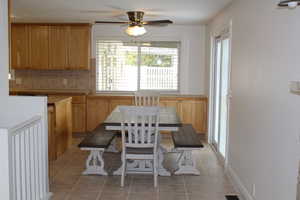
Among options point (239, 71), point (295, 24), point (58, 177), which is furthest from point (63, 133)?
point (295, 24)

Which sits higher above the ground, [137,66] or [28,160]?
[137,66]

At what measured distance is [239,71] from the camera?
4.09 metres

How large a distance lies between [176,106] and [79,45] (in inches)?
92.9

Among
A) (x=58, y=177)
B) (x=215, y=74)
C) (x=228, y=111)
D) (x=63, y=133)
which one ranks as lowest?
(x=58, y=177)

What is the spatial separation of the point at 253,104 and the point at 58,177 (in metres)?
2.69

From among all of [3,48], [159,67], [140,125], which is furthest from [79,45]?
[3,48]

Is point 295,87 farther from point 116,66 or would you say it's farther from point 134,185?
point 116,66

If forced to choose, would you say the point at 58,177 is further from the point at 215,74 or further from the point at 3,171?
the point at 215,74

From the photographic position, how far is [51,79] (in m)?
7.33

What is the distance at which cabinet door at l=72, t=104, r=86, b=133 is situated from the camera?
686cm

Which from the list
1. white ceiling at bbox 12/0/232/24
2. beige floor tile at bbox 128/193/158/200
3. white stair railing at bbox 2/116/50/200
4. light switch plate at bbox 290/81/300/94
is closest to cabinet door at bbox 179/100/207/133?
white ceiling at bbox 12/0/232/24

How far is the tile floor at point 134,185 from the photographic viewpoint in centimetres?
387

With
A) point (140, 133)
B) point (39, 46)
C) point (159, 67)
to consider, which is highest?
point (39, 46)

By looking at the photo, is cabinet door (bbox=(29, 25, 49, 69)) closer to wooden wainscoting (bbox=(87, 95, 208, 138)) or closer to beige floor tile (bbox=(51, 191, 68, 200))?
wooden wainscoting (bbox=(87, 95, 208, 138))
